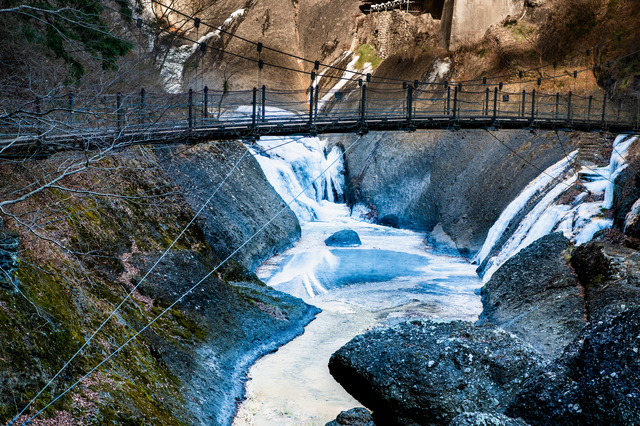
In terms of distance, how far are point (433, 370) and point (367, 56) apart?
34.0 m

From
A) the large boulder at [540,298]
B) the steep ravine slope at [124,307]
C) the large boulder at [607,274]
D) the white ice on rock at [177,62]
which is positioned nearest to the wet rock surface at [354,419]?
the steep ravine slope at [124,307]

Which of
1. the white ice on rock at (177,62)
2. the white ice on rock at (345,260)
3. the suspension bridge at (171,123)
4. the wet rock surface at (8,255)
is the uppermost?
the white ice on rock at (177,62)

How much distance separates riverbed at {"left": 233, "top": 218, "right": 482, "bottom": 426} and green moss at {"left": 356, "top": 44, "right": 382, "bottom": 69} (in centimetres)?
1647

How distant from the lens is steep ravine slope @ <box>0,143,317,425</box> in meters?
6.63

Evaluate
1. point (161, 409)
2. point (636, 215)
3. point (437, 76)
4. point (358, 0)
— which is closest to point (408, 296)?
point (636, 215)

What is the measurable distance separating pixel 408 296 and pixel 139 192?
24.8ft

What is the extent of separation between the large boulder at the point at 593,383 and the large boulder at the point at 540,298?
4.30 meters

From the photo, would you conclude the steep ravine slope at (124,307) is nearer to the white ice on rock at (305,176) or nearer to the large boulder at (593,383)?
the large boulder at (593,383)

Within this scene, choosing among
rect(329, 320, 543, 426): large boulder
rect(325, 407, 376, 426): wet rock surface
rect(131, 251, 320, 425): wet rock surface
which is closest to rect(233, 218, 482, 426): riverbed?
rect(131, 251, 320, 425): wet rock surface

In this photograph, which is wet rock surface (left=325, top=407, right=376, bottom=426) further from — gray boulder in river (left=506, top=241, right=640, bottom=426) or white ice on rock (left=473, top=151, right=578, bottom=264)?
white ice on rock (left=473, top=151, right=578, bottom=264)

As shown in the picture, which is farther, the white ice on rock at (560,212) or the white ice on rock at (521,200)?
the white ice on rock at (521,200)

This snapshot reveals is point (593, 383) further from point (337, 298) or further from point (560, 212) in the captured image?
point (560, 212)

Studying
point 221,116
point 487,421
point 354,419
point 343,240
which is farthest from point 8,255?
point 343,240

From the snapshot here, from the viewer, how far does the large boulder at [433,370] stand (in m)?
8.07
